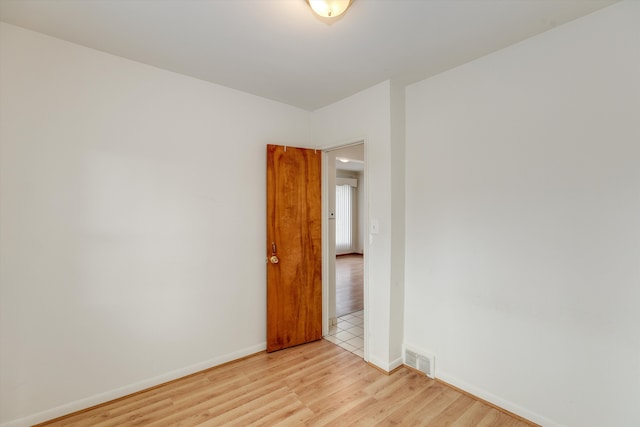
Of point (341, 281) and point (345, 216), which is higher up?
point (345, 216)

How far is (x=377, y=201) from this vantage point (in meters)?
2.59

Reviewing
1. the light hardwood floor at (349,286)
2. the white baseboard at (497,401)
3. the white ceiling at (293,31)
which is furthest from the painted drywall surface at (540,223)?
the light hardwood floor at (349,286)

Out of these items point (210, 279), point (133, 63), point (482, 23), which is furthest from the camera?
point (210, 279)

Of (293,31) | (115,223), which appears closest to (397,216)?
(293,31)

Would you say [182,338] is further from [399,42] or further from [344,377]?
[399,42]

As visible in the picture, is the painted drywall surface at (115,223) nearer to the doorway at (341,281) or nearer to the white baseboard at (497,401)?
the doorway at (341,281)

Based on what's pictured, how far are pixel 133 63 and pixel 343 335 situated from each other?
3.35 meters

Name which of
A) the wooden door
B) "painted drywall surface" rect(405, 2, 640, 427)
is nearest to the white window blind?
the wooden door

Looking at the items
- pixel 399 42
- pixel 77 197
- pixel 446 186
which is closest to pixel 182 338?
pixel 77 197

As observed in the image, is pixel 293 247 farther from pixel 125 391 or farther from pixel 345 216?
pixel 345 216

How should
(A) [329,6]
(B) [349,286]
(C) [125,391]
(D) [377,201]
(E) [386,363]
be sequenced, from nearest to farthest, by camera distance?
(A) [329,6] → (C) [125,391] → (E) [386,363] → (D) [377,201] → (B) [349,286]

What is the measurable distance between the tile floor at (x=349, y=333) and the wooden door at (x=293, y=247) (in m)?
0.25

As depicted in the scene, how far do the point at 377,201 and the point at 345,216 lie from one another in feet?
20.2

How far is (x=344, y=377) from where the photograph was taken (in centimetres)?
240
